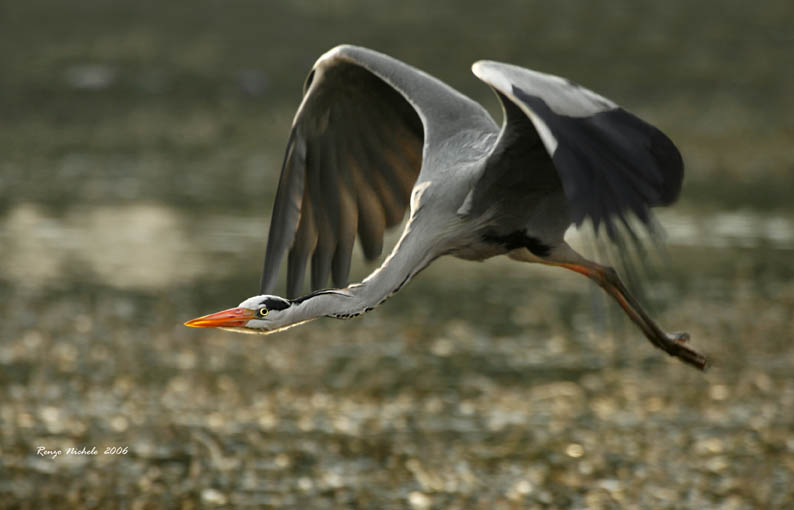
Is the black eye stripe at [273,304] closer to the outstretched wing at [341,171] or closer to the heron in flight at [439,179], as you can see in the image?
the heron in flight at [439,179]

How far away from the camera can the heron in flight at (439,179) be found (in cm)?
629

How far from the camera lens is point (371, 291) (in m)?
6.70

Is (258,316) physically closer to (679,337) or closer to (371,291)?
(371,291)

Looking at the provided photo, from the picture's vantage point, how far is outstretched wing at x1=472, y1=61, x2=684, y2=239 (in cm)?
617

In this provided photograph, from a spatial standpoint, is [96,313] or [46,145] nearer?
[96,313]

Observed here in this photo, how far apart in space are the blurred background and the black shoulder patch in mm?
3857

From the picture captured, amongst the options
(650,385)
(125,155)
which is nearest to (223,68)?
(125,155)

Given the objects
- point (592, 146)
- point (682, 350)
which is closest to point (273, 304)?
point (592, 146)

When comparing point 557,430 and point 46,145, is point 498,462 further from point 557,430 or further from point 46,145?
point 46,145

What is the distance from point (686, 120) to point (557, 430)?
25.0 meters

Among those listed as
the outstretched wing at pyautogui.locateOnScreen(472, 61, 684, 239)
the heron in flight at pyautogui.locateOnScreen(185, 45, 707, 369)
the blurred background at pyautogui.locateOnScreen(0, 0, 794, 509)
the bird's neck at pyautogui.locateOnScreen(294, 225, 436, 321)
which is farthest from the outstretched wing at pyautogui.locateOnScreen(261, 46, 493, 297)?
the blurred background at pyautogui.locateOnScreen(0, 0, 794, 509)

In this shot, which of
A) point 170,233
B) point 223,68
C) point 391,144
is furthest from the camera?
point 223,68

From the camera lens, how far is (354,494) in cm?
1095

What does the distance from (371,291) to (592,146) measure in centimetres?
130
